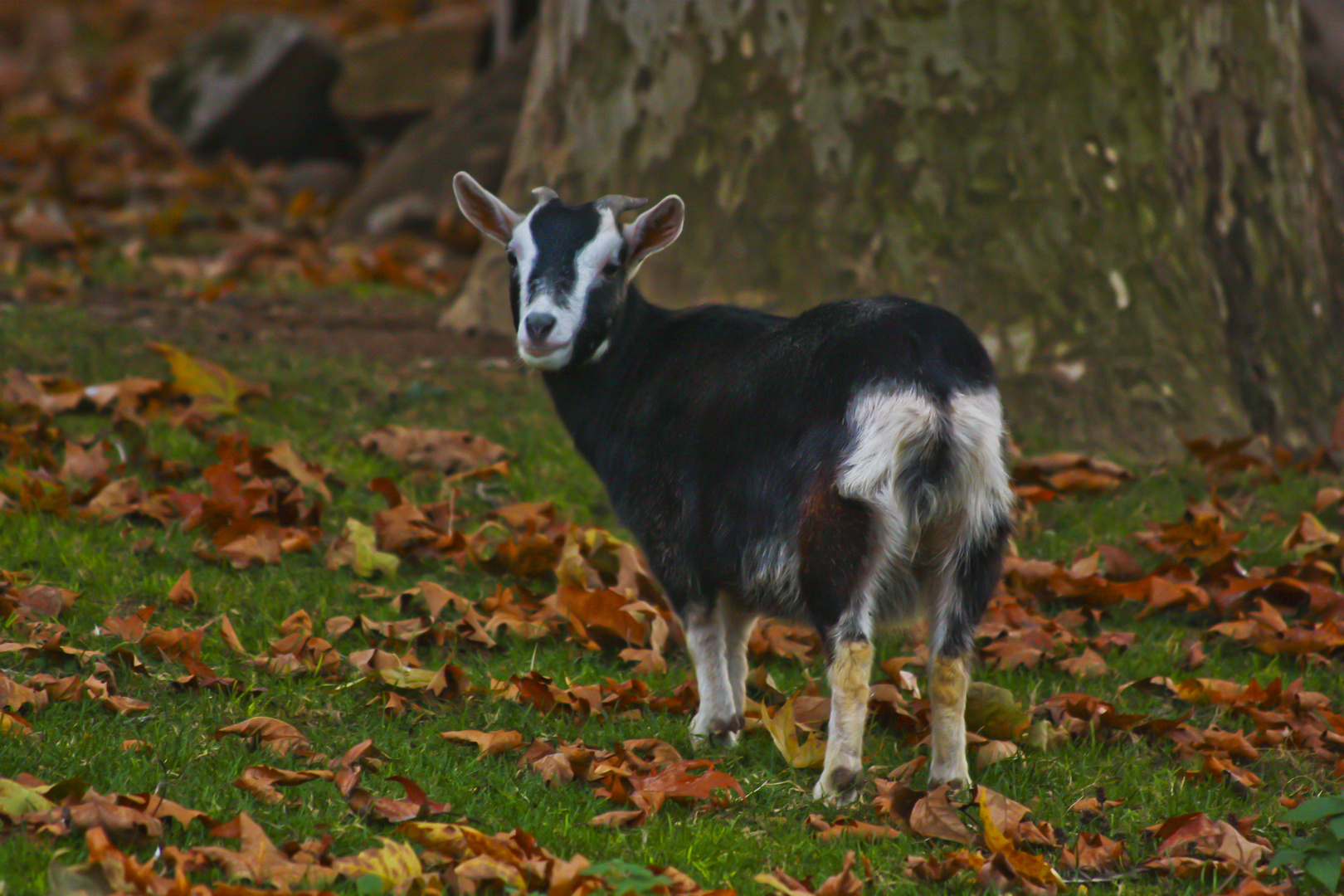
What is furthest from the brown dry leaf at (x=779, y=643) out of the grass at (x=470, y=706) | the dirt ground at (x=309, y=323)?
the dirt ground at (x=309, y=323)

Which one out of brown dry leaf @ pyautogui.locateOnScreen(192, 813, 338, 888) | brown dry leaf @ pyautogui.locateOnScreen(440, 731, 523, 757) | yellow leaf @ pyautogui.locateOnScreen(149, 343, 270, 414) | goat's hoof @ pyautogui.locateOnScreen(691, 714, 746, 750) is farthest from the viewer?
yellow leaf @ pyautogui.locateOnScreen(149, 343, 270, 414)

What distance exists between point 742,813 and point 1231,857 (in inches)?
50.2

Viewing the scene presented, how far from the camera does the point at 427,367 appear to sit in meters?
7.99

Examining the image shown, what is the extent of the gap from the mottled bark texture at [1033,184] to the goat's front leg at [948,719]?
3147 millimetres

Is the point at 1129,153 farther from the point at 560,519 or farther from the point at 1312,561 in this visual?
the point at 560,519

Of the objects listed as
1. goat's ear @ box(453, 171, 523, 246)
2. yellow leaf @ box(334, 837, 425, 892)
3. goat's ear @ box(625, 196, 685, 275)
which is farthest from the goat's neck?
yellow leaf @ box(334, 837, 425, 892)

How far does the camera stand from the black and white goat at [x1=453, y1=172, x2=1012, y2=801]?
405cm

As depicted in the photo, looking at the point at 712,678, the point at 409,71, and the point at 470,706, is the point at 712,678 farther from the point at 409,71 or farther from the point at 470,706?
the point at 409,71

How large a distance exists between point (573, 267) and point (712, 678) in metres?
1.37

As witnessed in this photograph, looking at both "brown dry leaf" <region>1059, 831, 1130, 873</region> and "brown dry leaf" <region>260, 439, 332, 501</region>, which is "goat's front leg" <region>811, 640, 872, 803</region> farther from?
"brown dry leaf" <region>260, 439, 332, 501</region>

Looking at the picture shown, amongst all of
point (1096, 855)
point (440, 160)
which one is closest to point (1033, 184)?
point (1096, 855)

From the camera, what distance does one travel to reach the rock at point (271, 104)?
47.6 ft

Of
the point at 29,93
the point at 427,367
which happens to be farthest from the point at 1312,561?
Answer: the point at 29,93

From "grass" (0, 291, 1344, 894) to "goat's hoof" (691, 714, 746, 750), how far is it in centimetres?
5
